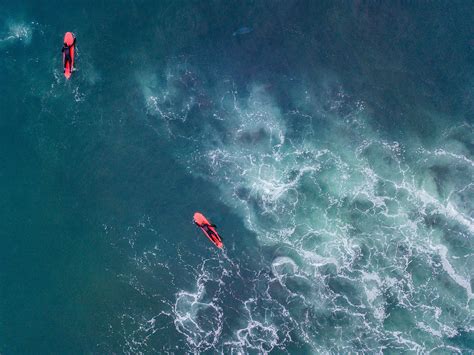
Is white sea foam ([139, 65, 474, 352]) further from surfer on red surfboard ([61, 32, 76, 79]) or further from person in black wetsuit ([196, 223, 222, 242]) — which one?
surfer on red surfboard ([61, 32, 76, 79])

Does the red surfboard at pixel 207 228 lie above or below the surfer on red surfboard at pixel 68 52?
below

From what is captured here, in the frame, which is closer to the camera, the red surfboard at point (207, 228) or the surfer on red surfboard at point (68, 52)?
the red surfboard at point (207, 228)

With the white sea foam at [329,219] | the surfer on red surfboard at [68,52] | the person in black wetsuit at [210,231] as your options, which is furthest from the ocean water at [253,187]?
the person in black wetsuit at [210,231]

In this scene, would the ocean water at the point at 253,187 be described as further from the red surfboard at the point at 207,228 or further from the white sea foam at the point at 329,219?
the red surfboard at the point at 207,228

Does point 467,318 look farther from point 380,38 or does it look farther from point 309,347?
point 380,38

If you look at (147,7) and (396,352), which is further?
(147,7)

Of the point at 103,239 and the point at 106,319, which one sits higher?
the point at 103,239

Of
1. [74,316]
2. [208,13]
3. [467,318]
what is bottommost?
[467,318]

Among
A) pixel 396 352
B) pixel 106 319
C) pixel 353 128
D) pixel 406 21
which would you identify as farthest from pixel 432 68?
pixel 106 319
